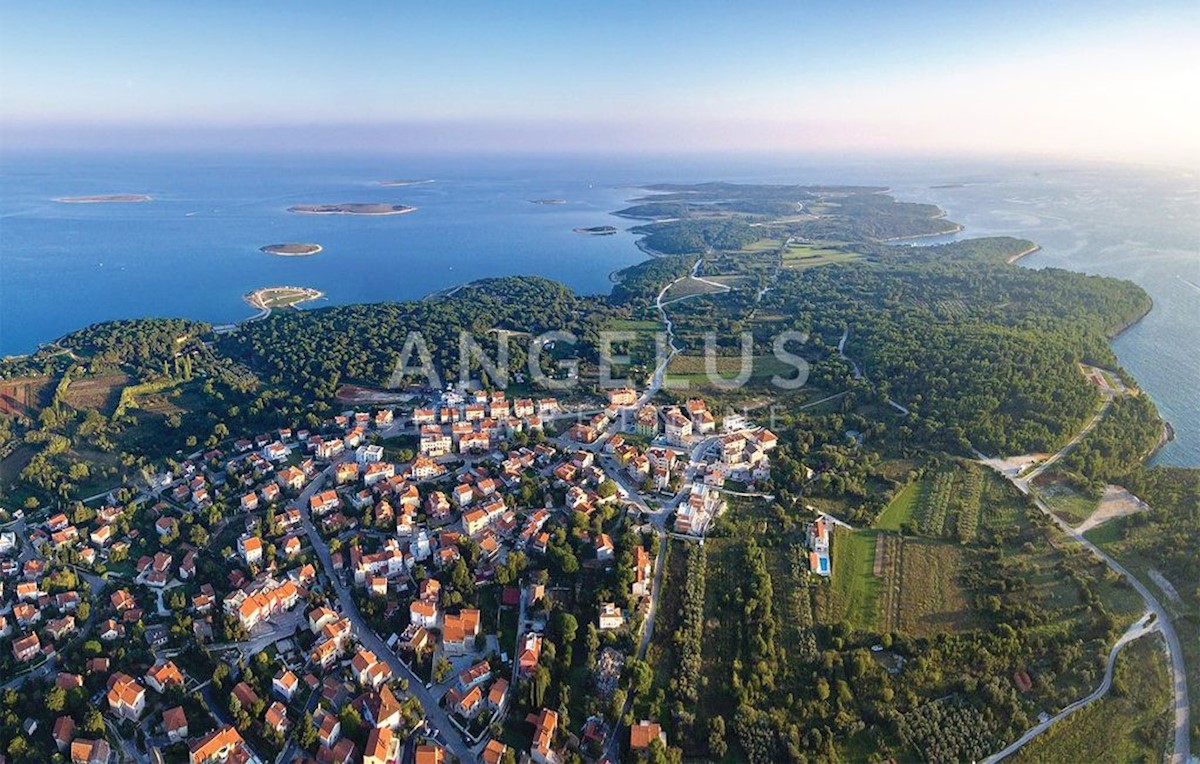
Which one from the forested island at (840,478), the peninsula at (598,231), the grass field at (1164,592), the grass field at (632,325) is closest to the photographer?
the forested island at (840,478)

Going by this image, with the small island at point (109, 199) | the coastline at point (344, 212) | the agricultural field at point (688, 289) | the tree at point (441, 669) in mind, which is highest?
the small island at point (109, 199)

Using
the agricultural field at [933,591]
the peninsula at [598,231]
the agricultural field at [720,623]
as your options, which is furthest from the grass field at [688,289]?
the agricultural field at [933,591]

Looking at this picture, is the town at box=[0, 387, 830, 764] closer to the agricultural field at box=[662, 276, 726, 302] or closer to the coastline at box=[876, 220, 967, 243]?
the agricultural field at box=[662, 276, 726, 302]

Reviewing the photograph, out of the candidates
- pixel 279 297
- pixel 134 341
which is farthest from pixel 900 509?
pixel 279 297

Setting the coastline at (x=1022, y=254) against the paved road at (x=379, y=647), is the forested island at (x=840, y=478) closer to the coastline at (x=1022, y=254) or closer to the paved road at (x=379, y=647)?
the paved road at (x=379, y=647)

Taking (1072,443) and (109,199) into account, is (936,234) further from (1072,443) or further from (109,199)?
(109,199)
